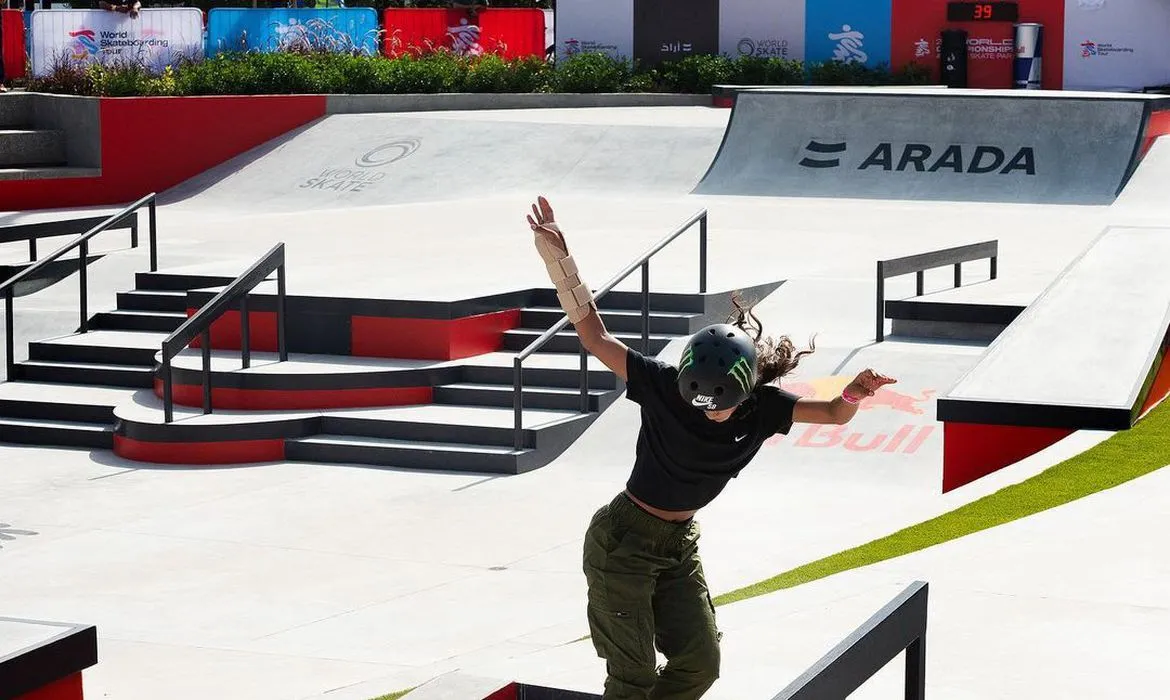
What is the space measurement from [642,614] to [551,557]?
14.8 ft

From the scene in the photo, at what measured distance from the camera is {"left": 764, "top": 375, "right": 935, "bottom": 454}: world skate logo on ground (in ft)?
35.4

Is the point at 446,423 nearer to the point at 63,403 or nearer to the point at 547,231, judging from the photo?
the point at 63,403

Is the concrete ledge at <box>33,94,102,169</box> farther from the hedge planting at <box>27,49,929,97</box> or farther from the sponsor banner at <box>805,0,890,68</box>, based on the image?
the sponsor banner at <box>805,0,890,68</box>

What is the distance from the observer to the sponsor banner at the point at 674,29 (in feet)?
108

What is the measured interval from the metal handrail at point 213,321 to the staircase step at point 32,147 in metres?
11.1

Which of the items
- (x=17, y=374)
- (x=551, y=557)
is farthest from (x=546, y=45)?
(x=551, y=557)

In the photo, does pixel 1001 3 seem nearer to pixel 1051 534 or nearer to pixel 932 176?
pixel 932 176

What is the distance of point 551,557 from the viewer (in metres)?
8.88

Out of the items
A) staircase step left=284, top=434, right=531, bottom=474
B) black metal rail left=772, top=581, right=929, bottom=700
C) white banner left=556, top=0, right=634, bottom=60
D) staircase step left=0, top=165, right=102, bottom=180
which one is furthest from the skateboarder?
white banner left=556, top=0, right=634, bottom=60

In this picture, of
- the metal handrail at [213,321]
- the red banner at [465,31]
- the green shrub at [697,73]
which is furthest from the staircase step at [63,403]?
the green shrub at [697,73]

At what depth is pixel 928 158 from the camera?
20.8 metres

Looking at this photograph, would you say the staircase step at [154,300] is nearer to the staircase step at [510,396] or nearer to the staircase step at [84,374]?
the staircase step at [84,374]

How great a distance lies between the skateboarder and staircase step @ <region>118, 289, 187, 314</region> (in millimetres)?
10494

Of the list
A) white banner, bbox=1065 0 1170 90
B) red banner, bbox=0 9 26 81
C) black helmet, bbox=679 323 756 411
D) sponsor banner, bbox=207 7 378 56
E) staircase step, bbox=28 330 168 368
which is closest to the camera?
black helmet, bbox=679 323 756 411
